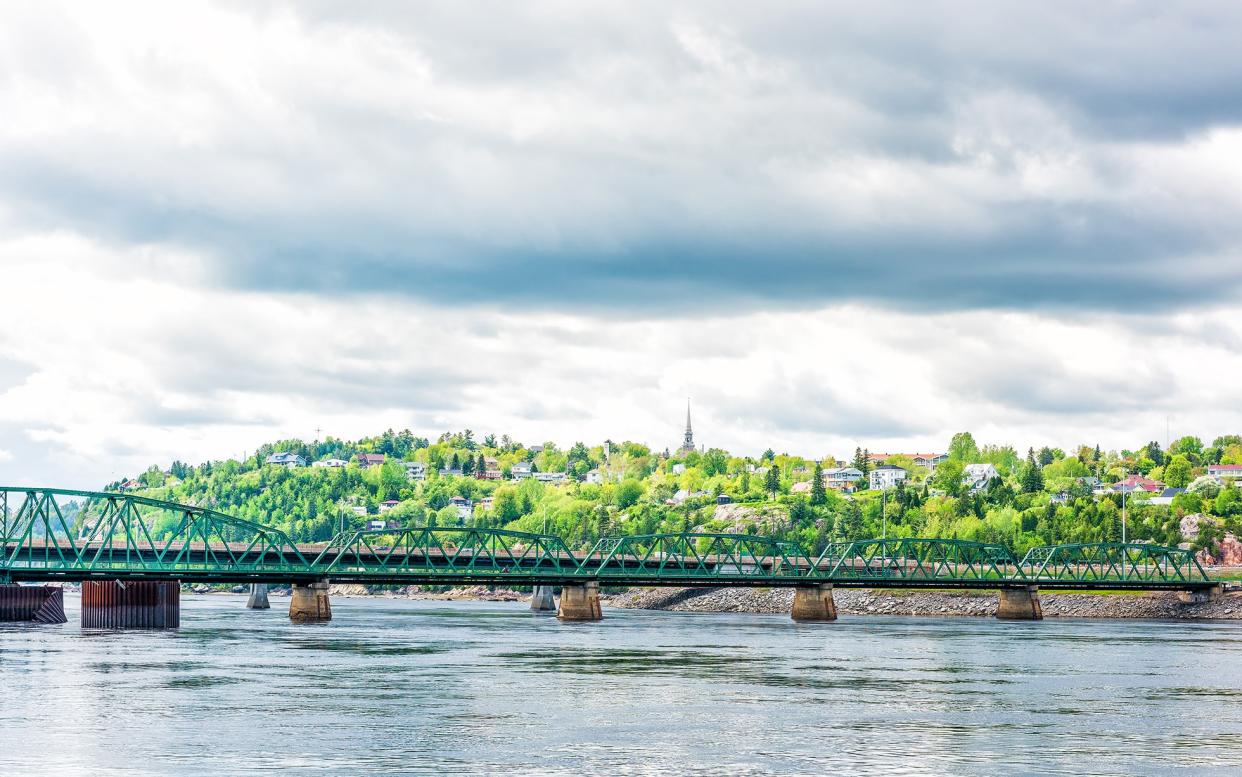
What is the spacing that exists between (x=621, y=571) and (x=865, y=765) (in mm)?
139360

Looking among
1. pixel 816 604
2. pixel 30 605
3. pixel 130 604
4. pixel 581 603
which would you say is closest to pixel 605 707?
pixel 130 604

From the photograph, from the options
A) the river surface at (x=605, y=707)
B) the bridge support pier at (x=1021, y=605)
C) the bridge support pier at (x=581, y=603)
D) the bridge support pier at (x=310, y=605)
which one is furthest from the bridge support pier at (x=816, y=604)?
the river surface at (x=605, y=707)

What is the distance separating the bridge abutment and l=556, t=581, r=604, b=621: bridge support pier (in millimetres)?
43907


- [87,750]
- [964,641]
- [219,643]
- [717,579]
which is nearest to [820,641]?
Result: [964,641]

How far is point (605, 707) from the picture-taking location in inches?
2753

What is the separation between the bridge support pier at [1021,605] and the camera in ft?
648

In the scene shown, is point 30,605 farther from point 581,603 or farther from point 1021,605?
point 1021,605

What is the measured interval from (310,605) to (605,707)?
324 feet

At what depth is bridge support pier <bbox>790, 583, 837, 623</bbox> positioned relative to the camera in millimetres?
187250

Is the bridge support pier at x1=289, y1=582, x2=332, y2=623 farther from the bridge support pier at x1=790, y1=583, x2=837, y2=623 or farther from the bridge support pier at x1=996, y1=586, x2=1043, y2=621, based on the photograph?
the bridge support pier at x1=996, y1=586, x2=1043, y2=621

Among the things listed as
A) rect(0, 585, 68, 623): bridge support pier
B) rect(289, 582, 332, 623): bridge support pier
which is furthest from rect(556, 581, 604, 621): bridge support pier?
rect(0, 585, 68, 623): bridge support pier

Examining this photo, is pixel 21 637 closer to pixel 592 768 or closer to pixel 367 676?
pixel 367 676

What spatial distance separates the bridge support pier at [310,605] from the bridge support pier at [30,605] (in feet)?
74.2

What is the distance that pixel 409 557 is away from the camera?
617 feet
